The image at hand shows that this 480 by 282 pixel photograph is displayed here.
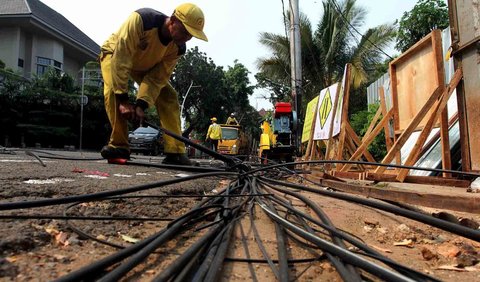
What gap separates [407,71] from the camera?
4758 mm

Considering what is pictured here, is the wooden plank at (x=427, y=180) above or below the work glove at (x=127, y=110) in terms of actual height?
below

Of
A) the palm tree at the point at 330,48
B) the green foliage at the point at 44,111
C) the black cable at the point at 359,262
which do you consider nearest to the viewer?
the black cable at the point at 359,262

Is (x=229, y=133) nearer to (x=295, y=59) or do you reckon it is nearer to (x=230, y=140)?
(x=230, y=140)

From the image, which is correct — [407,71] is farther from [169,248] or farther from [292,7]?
[292,7]

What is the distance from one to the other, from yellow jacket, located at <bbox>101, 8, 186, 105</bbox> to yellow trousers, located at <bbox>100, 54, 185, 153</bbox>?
0.20 metres

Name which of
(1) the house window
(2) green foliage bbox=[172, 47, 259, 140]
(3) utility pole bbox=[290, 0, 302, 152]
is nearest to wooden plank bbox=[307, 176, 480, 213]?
(3) utility pole bbox=[290, 0, 302, 152]

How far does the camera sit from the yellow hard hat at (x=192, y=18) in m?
3.19

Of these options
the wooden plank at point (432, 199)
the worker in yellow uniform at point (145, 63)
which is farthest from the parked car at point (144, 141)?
the wooden plank at point (432, 199)

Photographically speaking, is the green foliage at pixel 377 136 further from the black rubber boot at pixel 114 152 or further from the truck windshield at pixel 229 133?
the truck windshield at pixel 229 133

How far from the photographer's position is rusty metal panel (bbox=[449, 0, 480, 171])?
10.9 feet

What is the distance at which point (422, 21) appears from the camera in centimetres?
1002

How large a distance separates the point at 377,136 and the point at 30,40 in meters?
20.1

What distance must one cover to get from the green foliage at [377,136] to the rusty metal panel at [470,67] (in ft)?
16.7

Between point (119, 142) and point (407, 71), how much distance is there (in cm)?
363
